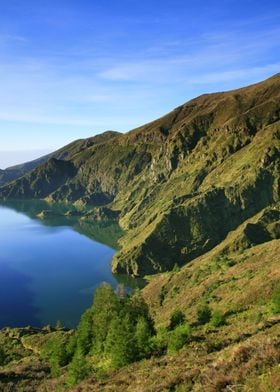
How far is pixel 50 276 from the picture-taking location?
436ft

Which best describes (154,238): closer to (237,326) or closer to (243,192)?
(243,192)

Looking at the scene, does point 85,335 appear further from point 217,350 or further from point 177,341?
point 217,350

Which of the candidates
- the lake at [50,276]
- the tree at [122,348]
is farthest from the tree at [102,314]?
the lake at [50,276]

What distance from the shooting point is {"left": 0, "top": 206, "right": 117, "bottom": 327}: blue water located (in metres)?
103

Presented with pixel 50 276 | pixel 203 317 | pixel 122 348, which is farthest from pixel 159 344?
pixel 50 276

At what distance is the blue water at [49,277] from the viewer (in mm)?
102544

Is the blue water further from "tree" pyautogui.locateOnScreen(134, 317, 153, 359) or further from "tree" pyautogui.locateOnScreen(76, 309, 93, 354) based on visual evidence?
"tree" pyautogui.locateOnScreen(134, 317, 153, 359)

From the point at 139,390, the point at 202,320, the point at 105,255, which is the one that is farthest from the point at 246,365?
the point at 105,255

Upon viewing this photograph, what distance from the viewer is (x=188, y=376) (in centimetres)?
2509

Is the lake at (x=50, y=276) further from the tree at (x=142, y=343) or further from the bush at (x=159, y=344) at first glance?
the tree at (x=142, y=343)

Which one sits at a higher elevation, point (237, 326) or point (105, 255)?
point (237, 326)

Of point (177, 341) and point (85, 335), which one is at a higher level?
point (177, 341)

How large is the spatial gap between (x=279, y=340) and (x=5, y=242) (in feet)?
582

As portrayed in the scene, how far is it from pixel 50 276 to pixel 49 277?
1.01m
